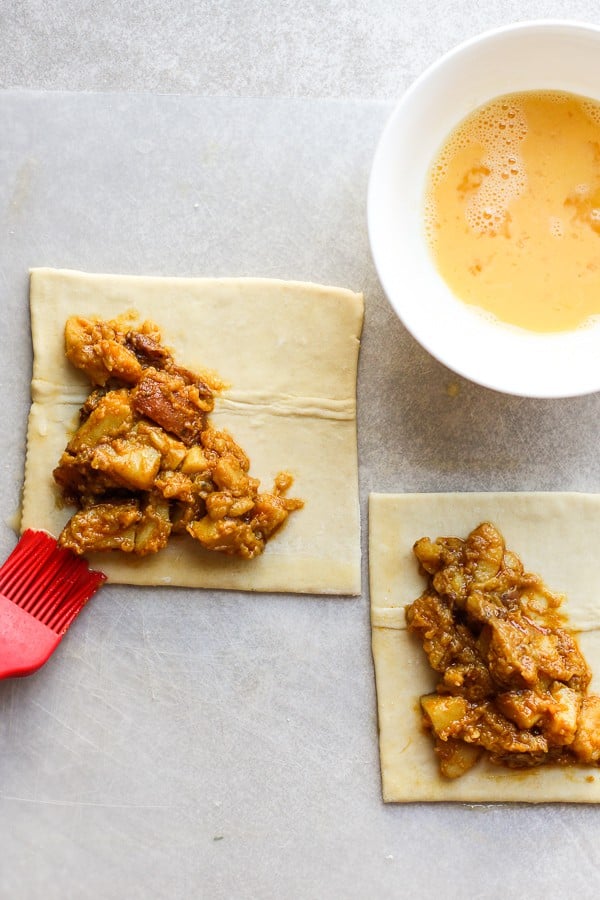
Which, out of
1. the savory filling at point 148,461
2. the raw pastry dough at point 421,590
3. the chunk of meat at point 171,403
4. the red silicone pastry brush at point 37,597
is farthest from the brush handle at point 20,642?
the raw pastry dough at point 421,590

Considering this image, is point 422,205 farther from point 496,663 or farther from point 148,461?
point 496,663

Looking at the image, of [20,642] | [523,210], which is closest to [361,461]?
[523,210]

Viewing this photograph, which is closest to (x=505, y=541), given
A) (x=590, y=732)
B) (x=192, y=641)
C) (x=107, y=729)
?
(x=590, y=732)

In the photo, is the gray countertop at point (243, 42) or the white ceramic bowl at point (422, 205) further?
the gray countertop at point (243, 42)

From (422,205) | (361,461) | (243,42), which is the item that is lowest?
(361,461)

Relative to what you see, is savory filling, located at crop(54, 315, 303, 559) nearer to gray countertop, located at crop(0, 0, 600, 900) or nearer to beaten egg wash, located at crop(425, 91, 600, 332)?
gray countertop, located at crop(0, 0, 600, 900)

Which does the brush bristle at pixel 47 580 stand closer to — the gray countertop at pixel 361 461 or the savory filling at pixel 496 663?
the gray countertop at pixel 361 461
